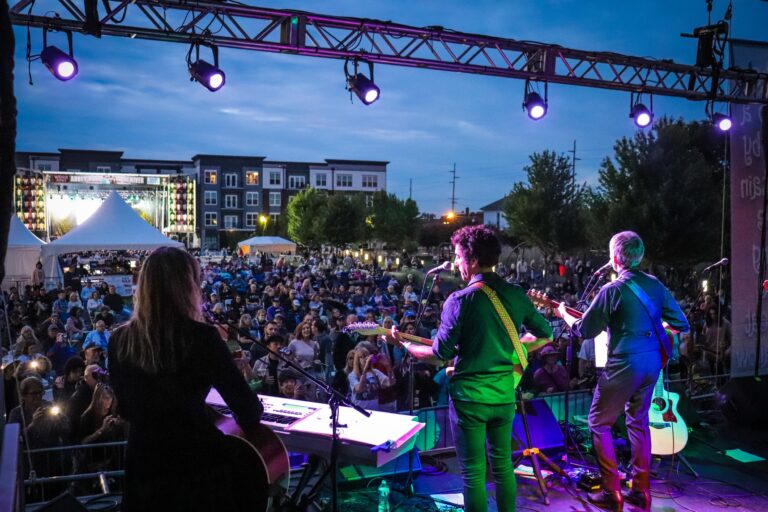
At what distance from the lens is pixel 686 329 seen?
389 cm

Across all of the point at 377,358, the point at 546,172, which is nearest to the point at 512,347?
the point at 377,358

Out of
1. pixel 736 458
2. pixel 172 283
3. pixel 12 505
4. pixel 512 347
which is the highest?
pixel 172 283

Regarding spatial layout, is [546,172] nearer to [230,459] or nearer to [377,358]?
[377,358]

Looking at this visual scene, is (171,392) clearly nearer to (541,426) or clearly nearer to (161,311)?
(161,311)

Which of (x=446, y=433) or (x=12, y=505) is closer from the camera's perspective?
(x=12, y=505)

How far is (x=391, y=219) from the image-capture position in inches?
1822

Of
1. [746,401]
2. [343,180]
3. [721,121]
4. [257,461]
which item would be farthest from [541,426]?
[343,180]

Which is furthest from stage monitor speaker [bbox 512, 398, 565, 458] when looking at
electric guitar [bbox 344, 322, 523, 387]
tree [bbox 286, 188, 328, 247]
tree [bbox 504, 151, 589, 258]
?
tree [bbox 286, 188, 328, 247]

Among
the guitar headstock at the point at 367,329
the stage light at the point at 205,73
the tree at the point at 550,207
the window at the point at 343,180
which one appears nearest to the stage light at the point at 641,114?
the stage light at the point at 205,73

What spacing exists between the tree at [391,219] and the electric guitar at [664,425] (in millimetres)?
41706

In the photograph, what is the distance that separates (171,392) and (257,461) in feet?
1.47

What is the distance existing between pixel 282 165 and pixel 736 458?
2345 inches

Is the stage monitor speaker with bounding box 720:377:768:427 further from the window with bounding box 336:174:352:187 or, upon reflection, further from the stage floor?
the window with bounding box 336:174:352:187

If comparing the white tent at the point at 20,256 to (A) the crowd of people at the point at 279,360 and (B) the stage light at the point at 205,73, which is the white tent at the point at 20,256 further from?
(B) the stage light at the point at 205,73
